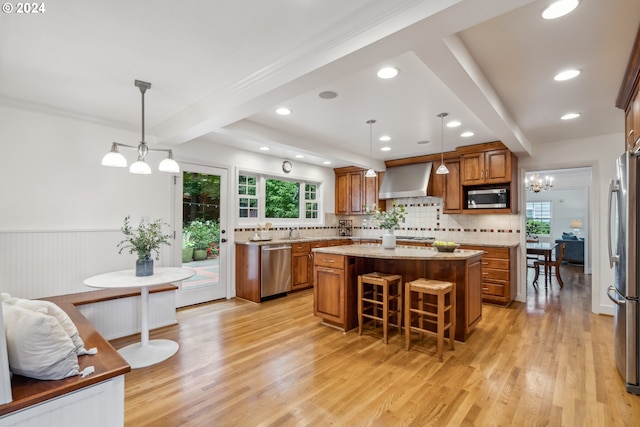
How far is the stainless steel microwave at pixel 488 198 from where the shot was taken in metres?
4.64

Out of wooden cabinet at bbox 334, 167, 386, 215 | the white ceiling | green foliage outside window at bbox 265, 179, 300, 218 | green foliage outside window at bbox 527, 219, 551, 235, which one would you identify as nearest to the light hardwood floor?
the white ceiling

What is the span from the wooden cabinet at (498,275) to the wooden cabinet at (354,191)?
2.23 meters

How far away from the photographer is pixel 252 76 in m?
2.42

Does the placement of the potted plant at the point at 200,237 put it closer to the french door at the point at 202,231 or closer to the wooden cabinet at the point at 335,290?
the french door at the point at 202,231

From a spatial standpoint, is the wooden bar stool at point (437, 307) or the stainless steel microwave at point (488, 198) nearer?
the wooden bar stool at point (437, 307)

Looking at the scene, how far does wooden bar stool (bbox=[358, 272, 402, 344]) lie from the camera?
3.09 metres

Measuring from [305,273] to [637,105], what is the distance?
4407 mm

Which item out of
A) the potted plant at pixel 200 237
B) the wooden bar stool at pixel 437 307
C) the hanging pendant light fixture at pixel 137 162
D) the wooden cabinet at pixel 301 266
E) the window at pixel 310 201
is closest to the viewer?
the hanging pendant light fixture at pixel 137 162

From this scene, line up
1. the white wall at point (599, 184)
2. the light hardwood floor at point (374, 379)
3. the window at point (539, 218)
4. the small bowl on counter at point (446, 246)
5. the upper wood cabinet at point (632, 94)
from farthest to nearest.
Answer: the window at point (539, 218)
the white wall at point (599, 184)
the small bowl on counter at point (446, 246)
the upper wood cabinet at point (632, 94)
the light hardwood floor at point (374, 379)

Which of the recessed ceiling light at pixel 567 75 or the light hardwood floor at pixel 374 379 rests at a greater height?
the recessed ceiling light at pixel 567 75

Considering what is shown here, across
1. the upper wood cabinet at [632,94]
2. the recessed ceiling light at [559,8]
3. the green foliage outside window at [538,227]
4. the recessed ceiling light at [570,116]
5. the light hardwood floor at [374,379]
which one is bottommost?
the light hardwood floor at [374,379]

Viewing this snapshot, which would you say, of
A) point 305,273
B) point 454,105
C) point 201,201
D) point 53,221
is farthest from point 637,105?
point 53,221

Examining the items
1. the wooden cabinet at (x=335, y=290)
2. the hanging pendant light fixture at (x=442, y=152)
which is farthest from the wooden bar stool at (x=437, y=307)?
the hanging pendant light fixture at (x=442, y=152)

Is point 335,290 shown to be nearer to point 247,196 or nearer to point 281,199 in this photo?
point 247,196
